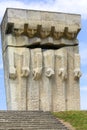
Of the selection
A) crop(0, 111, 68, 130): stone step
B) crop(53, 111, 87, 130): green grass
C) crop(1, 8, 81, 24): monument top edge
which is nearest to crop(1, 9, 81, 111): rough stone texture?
crop(1, 8, 81, 24): monument top edge

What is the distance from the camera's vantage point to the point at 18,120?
1498 centimetres

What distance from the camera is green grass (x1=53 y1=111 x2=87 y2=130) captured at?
1508 cm

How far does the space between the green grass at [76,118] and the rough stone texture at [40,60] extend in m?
2.72

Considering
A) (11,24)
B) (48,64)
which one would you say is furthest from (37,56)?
(11,24)

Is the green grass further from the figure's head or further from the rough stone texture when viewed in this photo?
the figure's head

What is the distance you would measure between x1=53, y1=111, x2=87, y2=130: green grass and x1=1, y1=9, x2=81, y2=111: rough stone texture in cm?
272

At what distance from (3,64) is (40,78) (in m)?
2.22

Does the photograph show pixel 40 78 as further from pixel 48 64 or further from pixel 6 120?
pixel 6 120

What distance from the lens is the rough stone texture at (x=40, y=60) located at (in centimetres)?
1919

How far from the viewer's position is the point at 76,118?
630 inches

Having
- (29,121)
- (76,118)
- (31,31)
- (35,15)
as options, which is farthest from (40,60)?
(29,121)

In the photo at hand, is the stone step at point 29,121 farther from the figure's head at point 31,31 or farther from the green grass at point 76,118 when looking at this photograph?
the figure's head at point 31,31

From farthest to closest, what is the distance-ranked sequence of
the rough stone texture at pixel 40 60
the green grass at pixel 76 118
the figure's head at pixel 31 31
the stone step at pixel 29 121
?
1. the figure's head at pixel 31 31
2. the rough stone texture at pixel 40 60
3. the green grass at pixel 76 118
4. the stone step at pixel 29 121

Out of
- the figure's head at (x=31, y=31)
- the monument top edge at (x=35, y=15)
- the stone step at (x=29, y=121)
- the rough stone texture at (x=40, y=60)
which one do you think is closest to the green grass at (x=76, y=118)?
the stone step at (x=29, y=121)
